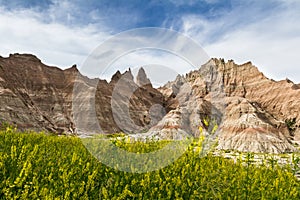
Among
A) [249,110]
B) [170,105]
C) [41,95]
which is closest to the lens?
[249,110]

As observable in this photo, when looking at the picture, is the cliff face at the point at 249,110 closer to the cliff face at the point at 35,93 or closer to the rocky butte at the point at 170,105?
the rocky butte at the point at 170,105

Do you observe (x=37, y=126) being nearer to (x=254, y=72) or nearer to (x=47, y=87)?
(x=47, y=87)

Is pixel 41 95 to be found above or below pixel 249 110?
above

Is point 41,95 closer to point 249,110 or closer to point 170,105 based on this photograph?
point 170,105

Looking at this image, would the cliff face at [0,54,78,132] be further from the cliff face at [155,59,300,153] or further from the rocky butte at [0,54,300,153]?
the cliff face at [155,59,300,153]

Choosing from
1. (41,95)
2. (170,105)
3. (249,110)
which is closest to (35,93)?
(41,95)

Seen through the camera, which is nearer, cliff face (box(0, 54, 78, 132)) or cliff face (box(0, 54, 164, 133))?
cliff face (box(0, 54, 164, 133))

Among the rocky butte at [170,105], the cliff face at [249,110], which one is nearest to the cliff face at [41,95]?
the rocky butte at [170,105]

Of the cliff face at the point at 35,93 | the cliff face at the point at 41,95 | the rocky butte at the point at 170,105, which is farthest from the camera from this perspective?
the cliff face at the point at 35,93

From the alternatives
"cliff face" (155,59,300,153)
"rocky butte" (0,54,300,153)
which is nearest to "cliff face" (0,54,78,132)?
"rocky butte" (0,54,300,153)

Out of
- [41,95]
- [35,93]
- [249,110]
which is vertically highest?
[35,93]

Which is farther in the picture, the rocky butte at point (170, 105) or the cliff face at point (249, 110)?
the rocky butte at point (170, 105)

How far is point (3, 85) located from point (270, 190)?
6539cm

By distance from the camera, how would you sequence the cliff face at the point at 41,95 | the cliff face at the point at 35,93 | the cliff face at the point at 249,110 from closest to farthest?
the cliff face at the point at 249,110
the cliff face at the point at 41,95
the cliff face at the point at 35,93
